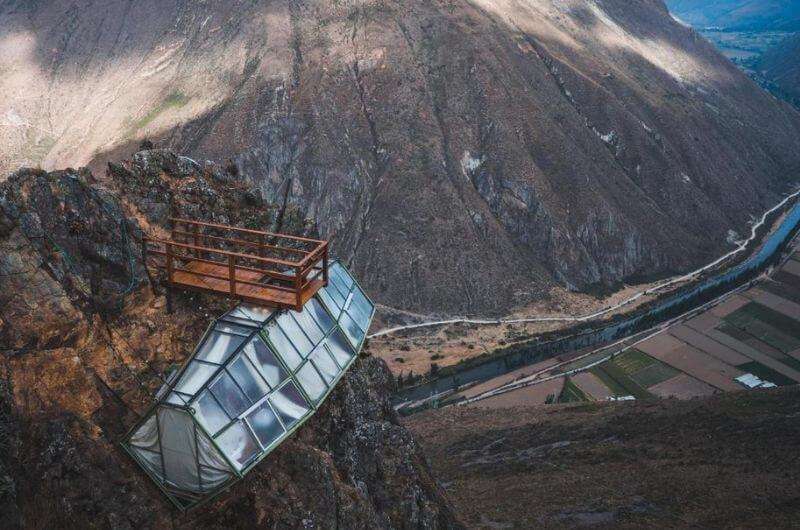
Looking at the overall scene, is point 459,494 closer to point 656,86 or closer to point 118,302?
point 118,302

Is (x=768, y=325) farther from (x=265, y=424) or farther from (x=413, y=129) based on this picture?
(x=265, y=424)

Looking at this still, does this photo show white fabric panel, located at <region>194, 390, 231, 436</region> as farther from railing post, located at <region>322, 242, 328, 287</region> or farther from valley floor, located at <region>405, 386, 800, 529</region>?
valley floor, located at <region>405, 386, 800, 529</region>

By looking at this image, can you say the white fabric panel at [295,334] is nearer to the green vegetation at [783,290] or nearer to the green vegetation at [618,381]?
the green vegetation at [618,381]

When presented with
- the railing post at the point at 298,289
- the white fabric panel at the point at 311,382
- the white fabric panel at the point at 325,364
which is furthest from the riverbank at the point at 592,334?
the railing post at the point at 298,289

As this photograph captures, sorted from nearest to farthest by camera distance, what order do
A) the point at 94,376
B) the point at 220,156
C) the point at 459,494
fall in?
the point at 94,376, the point at 459,494, the point at 220,156

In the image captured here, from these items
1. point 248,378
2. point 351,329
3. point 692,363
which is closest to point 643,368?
point 692,363

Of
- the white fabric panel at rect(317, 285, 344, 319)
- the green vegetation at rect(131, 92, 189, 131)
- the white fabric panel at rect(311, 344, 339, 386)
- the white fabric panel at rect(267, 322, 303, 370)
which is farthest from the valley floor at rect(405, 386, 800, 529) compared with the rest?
the green vegetation at rect(131, 92, 189, 131)

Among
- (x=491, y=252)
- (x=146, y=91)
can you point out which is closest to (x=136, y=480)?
(x=491, y=252)
